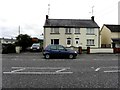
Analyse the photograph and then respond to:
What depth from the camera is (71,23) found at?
4856 centimetres

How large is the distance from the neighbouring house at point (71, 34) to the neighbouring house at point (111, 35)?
146 inches

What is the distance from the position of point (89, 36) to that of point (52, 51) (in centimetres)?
2395

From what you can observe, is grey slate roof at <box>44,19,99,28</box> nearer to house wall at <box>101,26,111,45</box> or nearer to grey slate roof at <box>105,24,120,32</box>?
grey slate roof at <box>105,24,120,32</box>

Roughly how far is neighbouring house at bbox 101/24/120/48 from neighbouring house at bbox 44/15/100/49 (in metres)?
3.71

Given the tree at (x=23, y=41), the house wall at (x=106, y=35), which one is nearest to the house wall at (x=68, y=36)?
the tree at (x=23, y=41)

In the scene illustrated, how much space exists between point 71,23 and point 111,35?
10029 mm

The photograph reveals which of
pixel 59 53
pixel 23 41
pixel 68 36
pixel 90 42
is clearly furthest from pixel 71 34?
pixel 59 53

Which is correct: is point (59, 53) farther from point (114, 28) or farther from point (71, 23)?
point (114, 28)

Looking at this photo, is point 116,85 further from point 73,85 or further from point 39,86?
point 39,86

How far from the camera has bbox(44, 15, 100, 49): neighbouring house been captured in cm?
4653

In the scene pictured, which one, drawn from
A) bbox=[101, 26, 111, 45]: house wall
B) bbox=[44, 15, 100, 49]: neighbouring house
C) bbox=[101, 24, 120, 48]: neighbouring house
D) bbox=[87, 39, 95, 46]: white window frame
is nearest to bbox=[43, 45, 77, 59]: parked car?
bbox=[44, 15, 100, 49]: neighbouring house

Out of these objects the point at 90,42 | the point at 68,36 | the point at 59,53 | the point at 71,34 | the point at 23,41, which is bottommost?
the point at 59,53

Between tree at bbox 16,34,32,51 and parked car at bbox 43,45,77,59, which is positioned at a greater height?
tree at bbox 16,34,32,51

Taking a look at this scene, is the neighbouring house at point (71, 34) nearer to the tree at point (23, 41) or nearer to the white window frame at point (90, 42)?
the white window frame at point (90, 42)
